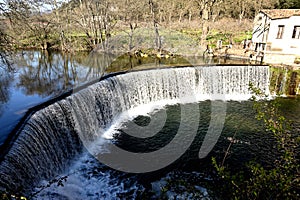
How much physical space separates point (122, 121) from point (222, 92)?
22.2 feet

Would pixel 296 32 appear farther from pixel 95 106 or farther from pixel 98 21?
pixel 98 21

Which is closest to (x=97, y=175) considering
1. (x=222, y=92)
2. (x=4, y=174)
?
(x=4, y=174)

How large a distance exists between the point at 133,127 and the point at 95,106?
1.72m

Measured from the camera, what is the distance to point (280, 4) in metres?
26.0

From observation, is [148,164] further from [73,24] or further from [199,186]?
[73,24]

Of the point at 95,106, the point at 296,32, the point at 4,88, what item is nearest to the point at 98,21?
→ the point at 4,88

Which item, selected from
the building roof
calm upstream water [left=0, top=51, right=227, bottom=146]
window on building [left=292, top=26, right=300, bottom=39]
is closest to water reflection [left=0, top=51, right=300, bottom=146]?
calm upstream water [left=0, top=51, right=227, bottom=146]

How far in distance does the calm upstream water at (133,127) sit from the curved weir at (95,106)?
0.09 feet

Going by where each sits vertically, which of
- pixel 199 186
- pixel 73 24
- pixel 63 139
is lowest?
pixel 199 186

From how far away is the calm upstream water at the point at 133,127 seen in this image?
5812mm

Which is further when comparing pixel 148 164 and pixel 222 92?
pixel 222 92

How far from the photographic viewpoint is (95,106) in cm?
909

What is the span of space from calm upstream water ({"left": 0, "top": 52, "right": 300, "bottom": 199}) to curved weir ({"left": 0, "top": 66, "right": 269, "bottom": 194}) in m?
0.03

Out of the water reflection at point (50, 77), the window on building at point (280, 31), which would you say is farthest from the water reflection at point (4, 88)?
the window on building at point (280, 31)
